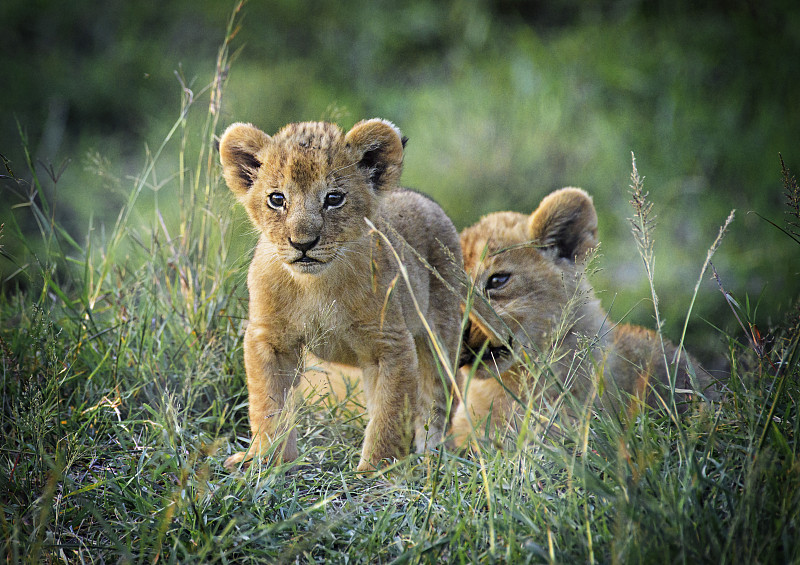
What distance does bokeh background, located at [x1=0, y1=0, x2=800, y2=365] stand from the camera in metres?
7.35

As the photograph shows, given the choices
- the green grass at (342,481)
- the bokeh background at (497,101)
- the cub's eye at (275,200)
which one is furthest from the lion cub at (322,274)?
the bokeh background at (497,101)

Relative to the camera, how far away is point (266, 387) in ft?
12.0

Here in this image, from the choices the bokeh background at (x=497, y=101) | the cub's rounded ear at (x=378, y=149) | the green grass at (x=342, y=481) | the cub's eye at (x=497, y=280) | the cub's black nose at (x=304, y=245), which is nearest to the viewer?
the green grass at (x=342, y=481)

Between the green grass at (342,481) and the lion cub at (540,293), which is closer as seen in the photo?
the green grass at (342,481)

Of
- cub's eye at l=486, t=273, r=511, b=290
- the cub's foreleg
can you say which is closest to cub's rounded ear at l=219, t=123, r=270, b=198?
the cub's foreleg

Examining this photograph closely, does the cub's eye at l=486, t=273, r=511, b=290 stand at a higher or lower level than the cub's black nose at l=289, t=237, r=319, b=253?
lower

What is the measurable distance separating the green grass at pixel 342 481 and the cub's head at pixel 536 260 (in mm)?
1038

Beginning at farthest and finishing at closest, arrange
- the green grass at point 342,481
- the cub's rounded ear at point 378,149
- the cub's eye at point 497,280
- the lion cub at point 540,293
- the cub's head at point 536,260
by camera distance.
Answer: the cub's eye at point 497,280 < the cub's head at point 536,260 < the lion cub at point 540,293 < the cub's rounded ear at point 378,149 < the green grass at point 342,481

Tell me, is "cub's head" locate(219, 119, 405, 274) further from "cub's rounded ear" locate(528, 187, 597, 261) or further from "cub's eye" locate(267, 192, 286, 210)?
"cub's rounded ear" locate(528, 187, 597, 261)

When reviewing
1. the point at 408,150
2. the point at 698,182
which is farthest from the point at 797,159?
the point at 408,150

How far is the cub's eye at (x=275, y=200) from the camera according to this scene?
3686 millimetres

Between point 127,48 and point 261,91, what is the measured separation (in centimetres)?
254

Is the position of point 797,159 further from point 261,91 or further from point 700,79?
point 261,91

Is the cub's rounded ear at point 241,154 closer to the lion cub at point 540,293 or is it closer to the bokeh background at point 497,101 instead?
the lion cub at point 540,293
